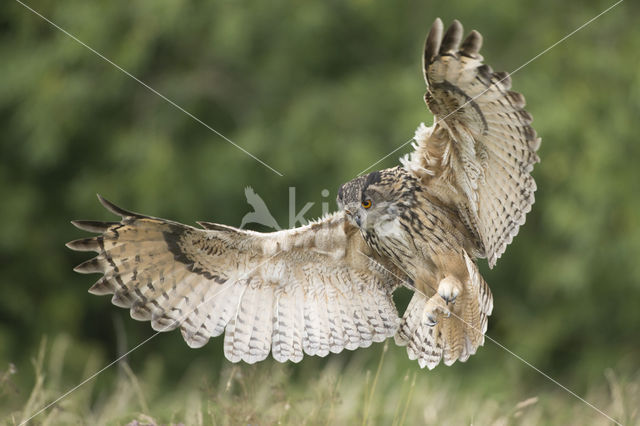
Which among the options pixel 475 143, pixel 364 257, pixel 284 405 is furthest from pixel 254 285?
pixel 475 143

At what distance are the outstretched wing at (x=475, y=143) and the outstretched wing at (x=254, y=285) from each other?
0.59 m

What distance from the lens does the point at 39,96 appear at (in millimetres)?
7648

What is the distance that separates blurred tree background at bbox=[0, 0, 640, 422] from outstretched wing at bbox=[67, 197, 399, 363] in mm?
3281

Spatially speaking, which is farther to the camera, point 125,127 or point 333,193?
point 125,127

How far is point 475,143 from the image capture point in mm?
3162

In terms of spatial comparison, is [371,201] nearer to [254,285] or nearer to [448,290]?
[448,290]

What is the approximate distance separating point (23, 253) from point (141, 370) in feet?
6.01

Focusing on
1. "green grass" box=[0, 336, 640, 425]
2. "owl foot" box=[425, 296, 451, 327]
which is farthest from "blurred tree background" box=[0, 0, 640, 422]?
"owl foot" box=[425, 296, 451, 327]

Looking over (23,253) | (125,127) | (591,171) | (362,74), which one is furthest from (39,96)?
(591,171)

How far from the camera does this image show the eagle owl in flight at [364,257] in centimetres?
321

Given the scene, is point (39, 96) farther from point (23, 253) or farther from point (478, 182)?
point (478, 182)

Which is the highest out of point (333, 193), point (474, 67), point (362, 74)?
point (362, 74)

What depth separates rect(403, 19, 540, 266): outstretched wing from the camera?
274 cm

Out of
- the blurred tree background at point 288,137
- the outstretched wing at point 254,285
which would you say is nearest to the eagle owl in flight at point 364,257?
the outstretched wing at point 254,285
